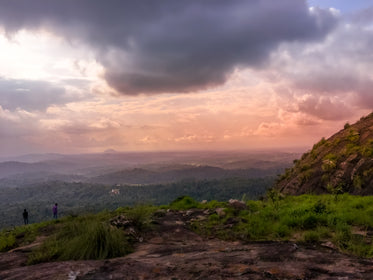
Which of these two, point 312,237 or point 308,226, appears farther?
point 308,226

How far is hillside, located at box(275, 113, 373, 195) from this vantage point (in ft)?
64.4

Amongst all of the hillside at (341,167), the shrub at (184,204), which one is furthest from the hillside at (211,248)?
the hillside at (341,167)

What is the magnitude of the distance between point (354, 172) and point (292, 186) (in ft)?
21.2

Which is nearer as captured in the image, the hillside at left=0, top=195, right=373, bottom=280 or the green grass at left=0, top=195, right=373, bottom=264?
the hillside at left=0, top=195, right=373, bottom=280

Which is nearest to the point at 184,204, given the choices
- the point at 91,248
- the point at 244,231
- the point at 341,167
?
the point at 244,231

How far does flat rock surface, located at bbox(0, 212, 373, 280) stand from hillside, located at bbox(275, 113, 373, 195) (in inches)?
510

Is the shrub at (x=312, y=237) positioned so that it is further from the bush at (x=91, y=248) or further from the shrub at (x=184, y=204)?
the shrub at (x=184, y=204)

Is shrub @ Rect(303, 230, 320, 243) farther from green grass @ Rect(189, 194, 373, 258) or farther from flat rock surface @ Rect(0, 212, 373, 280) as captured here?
flat rock surface @ Rect(0, 212, 373, 280)

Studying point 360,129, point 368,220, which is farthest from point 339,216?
point 360,129

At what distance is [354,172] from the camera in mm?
20406

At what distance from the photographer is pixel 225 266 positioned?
5930 mm

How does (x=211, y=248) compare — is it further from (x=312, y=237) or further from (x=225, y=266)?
(x=312, y=237)

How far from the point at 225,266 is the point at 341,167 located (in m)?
21.1

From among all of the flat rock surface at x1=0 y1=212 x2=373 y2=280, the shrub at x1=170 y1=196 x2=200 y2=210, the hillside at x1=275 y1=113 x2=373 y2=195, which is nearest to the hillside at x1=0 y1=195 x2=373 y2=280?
the flat rock surface at x1=0 y1=212 x2=373 y2=280
